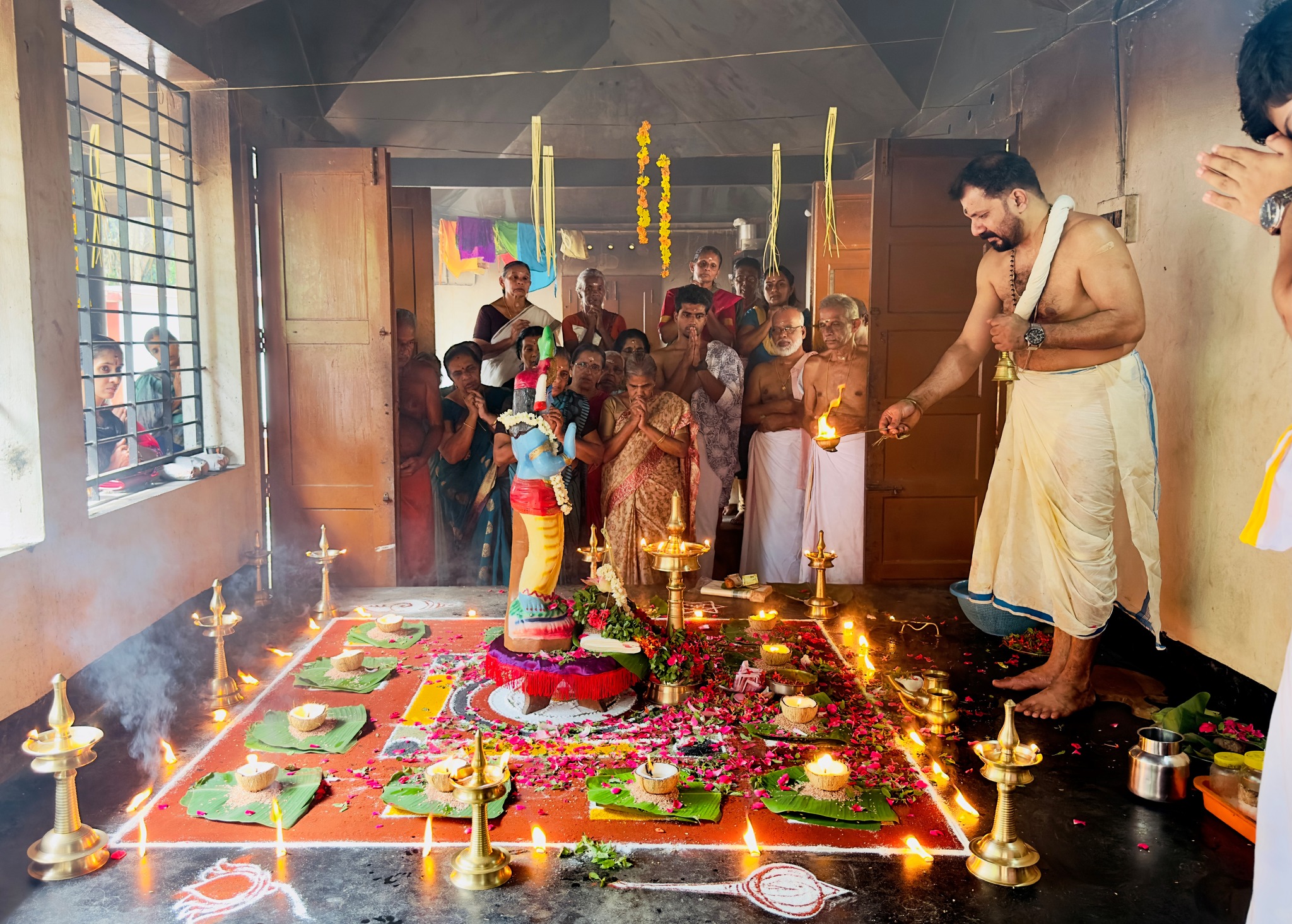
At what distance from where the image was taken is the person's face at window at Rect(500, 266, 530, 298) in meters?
7.60

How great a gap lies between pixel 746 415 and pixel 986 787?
4150mm

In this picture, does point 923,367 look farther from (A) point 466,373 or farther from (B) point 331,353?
(B) point 331,353

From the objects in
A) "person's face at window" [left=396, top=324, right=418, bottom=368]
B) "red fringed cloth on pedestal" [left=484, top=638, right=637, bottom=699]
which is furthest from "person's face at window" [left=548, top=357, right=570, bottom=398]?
"person's face at window" [left=396, top=324, right=418, bottom=368]

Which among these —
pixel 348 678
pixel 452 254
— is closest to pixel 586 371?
pixel 348 678

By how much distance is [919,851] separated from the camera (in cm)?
317

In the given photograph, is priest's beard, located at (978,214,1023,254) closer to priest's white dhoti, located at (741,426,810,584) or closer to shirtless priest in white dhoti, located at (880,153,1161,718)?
shirtless priest in white dhoti, located at (880,153,1161,718)

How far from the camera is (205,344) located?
6.24 m

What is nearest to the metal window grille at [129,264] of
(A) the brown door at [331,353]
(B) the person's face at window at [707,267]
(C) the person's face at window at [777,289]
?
(A) the brown door at [331,353]

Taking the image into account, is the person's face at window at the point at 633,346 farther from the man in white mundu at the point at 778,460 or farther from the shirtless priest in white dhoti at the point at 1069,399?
the shirtless priest in white dhoti at the point at 1069,399

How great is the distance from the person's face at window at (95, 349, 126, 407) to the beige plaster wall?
5477mm

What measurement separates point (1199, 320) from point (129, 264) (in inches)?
228

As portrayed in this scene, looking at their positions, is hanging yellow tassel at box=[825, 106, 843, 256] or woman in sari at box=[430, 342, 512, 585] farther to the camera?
woman in sari at box=[430, 342, 512, 585]

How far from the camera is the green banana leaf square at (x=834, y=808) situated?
3.35 metres

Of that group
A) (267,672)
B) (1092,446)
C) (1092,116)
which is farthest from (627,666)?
(1092,116)
